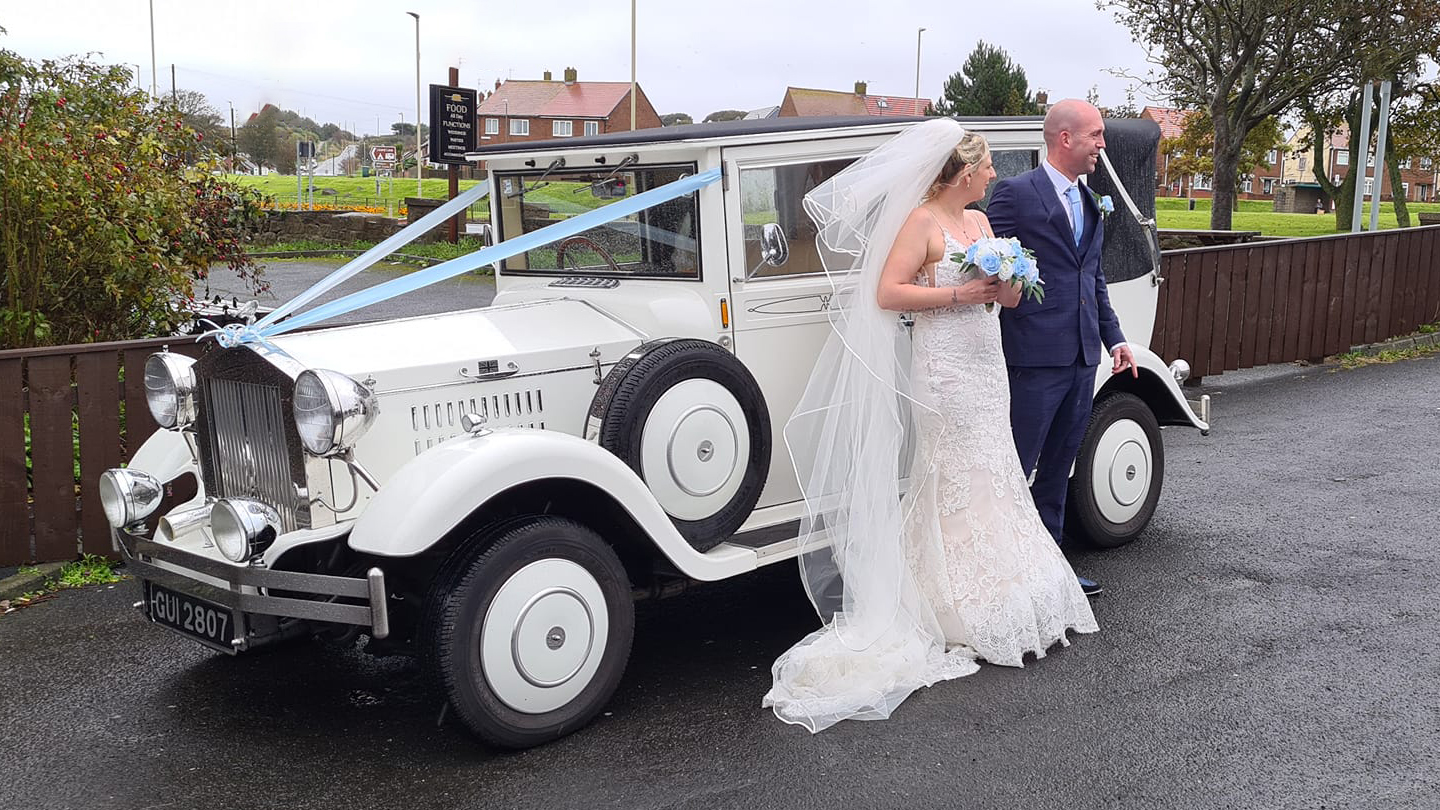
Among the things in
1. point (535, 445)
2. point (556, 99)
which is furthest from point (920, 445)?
point (556, 99)

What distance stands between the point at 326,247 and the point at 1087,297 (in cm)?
2600

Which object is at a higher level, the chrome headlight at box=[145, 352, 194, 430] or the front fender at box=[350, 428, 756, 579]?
the chrome headlight at box=[145, 352, 194, 430]

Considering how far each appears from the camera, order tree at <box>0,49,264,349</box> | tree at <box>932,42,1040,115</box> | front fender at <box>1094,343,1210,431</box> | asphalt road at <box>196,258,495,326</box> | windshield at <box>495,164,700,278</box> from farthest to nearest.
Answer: tree at <box>932,42,1040,115</box> → asphalt road at <box>196,258,495,326</box> → tree at <box>0,49,264,349</box> → front fender at <box>1094,343,1210,431</box> → windshield at <box>495,164,700,278</box>

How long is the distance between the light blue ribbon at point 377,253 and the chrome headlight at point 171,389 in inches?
13.3

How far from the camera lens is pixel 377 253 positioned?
16.1ft

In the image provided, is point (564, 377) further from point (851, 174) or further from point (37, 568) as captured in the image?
point (37, 568)

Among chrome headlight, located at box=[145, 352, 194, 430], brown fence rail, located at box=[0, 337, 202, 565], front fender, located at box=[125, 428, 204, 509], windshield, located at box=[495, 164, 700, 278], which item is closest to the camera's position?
chrome headlight, located at box=[145, 352, 194, 430]

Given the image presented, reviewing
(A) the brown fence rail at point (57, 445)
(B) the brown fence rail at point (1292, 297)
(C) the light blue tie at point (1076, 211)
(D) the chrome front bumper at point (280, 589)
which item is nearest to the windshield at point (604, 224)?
(C) the light blue tie at point (1076, 211)

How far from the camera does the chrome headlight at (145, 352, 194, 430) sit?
443 cm

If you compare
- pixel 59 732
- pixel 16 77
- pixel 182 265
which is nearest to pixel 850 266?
pixel 59 732

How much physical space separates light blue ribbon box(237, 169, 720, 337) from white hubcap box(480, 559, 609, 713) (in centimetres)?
120

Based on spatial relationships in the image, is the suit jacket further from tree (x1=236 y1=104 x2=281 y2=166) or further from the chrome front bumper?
tree (x1=236 y1=104 x2=281 y2=166)

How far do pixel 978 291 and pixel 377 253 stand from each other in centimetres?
250

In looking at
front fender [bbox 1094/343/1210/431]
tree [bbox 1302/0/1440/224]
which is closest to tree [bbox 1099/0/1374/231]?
tree [bbox 1302/0/1440/224]
